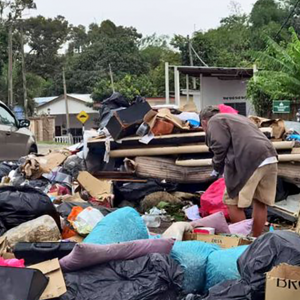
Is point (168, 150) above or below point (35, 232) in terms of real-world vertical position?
above

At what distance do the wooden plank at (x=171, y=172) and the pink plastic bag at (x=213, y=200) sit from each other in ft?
1.83

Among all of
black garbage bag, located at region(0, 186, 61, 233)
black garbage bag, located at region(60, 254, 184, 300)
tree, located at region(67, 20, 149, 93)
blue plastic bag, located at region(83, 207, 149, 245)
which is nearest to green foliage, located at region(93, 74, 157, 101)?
tree, located at region(67, 20, 149, 93)

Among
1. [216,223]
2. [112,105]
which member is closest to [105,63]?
[112,105]

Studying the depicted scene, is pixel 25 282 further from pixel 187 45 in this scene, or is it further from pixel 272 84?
pixel 187 45

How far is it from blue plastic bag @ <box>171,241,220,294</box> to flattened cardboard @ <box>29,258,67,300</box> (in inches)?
33.9

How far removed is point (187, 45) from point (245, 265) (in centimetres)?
3832

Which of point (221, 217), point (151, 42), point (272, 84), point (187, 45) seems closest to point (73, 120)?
point (187, 45)

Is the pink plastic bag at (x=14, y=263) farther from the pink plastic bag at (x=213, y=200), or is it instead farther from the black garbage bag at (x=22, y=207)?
the pink plastic bag at (x=213, y=200)

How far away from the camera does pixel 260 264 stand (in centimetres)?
336

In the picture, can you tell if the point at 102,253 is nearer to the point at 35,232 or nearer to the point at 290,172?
the point at 35,232

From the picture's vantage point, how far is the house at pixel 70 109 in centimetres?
4822

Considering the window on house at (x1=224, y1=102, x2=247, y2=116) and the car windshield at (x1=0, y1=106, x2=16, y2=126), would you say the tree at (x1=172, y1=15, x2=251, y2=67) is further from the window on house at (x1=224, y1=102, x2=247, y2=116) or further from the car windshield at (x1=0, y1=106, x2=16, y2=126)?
the car windshield at (x1=0, y1=106, x2=16, y2=126)

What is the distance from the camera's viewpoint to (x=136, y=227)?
4.53 metres

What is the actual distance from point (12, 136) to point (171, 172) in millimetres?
4742
